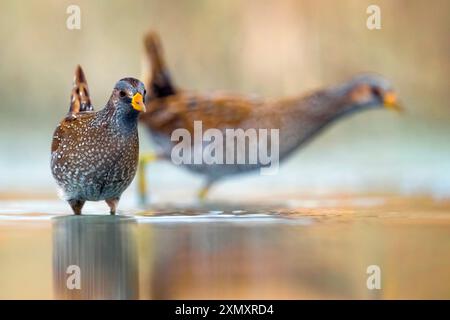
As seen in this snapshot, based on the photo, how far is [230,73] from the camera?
852 centimetres

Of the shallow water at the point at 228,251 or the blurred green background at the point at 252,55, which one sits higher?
the blurred green background at the point at 252,55


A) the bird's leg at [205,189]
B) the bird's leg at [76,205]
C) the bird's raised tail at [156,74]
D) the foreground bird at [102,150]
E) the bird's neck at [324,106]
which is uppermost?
the bird's raised tail at [156,74]

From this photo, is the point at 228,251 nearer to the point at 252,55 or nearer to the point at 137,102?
the point at 137,102

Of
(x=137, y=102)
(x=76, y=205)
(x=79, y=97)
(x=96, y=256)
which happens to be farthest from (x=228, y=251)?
(x=79, y=97)

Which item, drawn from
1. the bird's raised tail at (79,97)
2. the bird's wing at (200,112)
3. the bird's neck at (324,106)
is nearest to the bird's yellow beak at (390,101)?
the bird's neck at (324,106)

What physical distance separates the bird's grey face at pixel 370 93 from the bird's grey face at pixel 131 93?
2.20 metres

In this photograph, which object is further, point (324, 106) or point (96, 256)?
point (324, 106)

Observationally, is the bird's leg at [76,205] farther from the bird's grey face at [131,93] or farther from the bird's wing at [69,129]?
the bird's grey face at [131,93]

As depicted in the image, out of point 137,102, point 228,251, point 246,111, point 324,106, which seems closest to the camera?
point 228,251

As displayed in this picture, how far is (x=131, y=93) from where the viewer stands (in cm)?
479

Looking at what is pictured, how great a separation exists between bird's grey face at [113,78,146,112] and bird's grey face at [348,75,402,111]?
220 centimetres

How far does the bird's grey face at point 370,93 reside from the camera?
656 centimetres

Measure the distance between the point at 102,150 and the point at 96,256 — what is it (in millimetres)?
989

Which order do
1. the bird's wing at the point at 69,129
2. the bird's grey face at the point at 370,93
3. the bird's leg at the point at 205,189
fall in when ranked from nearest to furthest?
the bird's wing at the point at 69,129 → the bird's leg at the point at 205,189 → the bird's grey face at the point at 370,93
